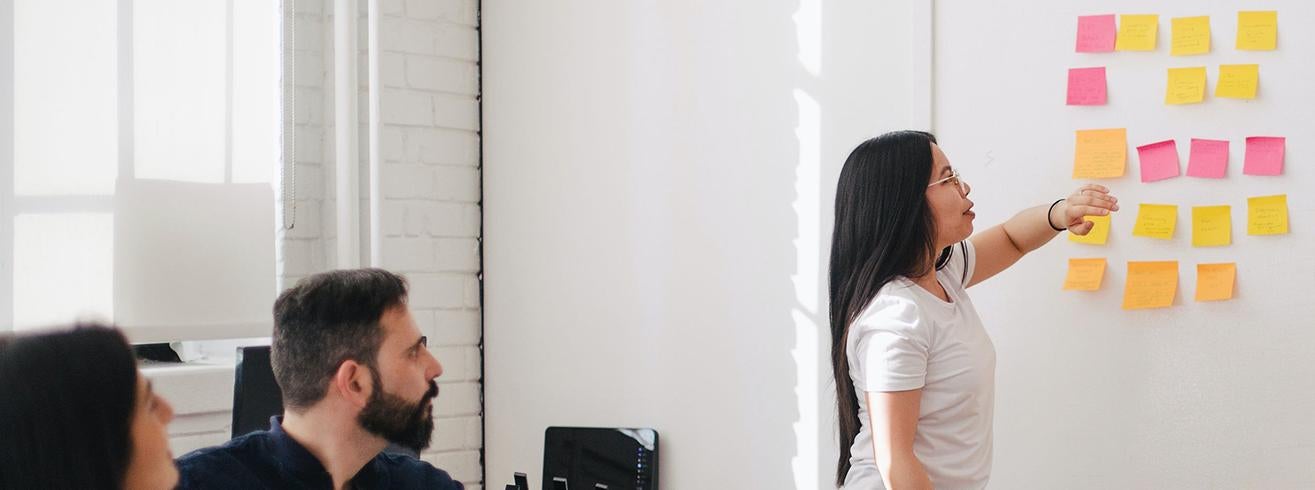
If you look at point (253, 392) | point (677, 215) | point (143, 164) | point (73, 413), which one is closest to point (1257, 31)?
point (677, 215)

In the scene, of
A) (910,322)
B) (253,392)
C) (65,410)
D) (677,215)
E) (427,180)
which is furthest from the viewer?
(427,180)

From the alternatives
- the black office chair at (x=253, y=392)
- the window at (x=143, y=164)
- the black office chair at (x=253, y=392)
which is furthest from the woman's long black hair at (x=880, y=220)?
the window at (x=143, y=164)

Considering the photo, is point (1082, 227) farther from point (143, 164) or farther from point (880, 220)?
point (143, 164)

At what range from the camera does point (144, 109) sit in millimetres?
3047

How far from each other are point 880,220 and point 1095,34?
0.56 metres

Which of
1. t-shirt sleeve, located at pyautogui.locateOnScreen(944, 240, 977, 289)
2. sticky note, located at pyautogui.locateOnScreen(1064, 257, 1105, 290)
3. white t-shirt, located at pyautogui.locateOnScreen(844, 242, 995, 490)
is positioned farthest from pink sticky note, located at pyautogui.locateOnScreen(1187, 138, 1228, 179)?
white t-shirt, located at pyautogui.locateOnScreen(844, 242, 995, 490)

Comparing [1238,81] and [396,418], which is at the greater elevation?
[1238,81]

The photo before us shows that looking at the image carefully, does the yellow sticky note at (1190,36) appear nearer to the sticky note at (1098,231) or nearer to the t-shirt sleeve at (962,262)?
the sticky note at (1098,231)

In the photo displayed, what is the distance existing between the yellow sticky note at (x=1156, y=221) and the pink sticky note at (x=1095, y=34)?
0.28 m

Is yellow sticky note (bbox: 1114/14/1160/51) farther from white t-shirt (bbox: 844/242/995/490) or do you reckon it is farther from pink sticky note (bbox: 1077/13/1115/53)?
white t-shirt (bbox: 844/242/995/490)

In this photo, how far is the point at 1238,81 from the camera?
2.05m

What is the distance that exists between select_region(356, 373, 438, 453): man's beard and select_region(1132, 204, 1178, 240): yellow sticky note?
3.99ft

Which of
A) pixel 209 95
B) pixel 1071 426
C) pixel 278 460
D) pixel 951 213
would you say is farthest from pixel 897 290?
pixel 209 95

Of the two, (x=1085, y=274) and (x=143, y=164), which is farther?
(x=143, y=164)
